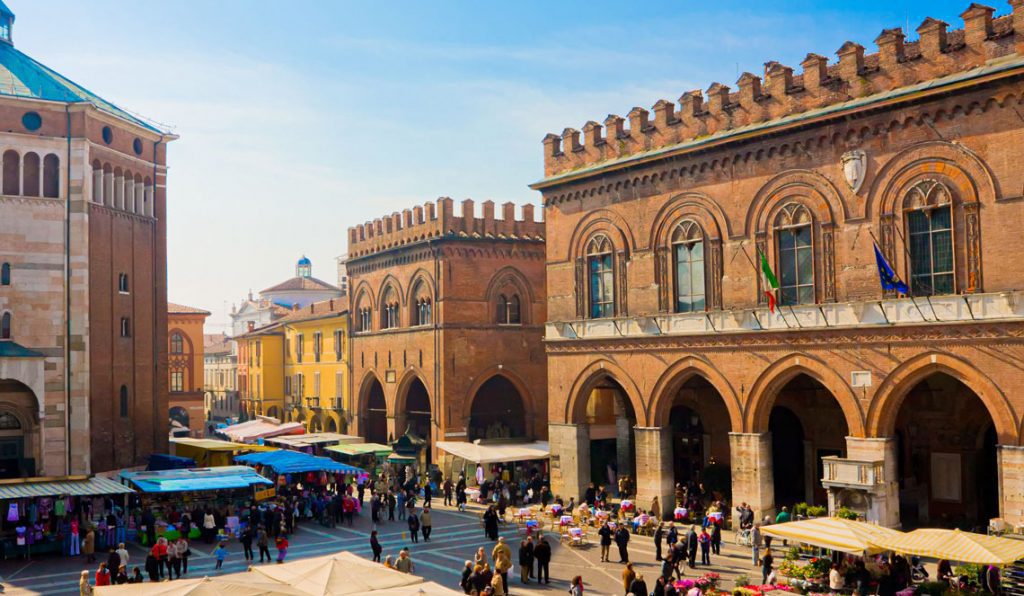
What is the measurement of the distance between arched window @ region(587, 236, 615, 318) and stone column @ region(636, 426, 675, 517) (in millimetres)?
4209

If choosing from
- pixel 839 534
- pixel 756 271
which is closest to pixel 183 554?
pixel 839 534

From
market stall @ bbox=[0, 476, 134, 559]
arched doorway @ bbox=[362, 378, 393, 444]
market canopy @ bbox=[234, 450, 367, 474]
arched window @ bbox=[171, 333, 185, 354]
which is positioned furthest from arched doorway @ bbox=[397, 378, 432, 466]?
arched window @ bbox=[171, 333, 185, 354]

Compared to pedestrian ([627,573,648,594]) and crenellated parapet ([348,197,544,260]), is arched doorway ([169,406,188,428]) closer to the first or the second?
crenellated parapet ([348,197,544,260])

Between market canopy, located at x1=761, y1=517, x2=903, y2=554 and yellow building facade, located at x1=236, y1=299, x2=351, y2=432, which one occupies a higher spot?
yellow building facade, located at x1=236, y1=299, x2=351, y2=432

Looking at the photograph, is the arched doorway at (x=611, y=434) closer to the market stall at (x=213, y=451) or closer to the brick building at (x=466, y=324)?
the brick building at (x=466, y=324)

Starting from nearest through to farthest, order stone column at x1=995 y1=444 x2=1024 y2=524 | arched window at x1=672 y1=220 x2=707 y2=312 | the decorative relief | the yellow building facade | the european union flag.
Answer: stone column at x1=995 y1=444 x2=1024 y2=524 < the decorative relief < the european union flag < arched window at x1=672 y1=220 x2=707 y2=312 < the yellow building facade

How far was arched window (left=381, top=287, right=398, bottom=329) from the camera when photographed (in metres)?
47.8

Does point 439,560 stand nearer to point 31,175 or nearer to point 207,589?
point 207,589

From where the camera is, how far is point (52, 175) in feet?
119

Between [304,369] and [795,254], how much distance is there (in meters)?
37.9

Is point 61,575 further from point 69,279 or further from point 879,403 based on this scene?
point 879,403

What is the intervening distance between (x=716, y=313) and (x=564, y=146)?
29.5 ft

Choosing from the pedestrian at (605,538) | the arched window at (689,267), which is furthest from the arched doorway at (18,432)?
the arched window at (689,267)

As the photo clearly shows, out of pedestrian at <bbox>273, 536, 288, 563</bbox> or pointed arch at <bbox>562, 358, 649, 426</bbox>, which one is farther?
pointed arch at <bbox>562, 358, 649, 426</bbox>
